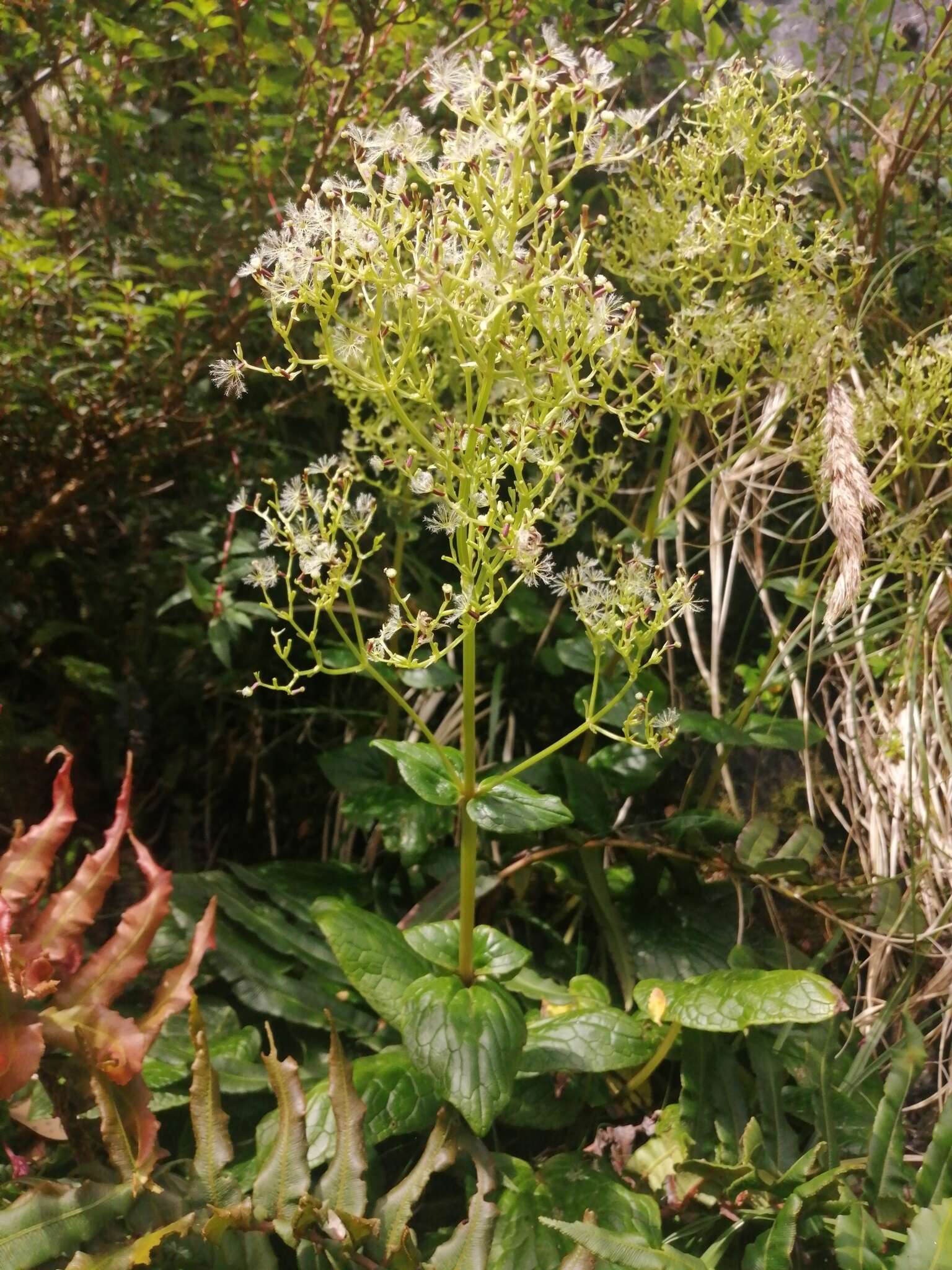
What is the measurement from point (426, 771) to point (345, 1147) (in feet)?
1.24

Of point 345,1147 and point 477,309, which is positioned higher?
point 477,309

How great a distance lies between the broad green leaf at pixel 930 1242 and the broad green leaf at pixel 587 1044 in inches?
11.9

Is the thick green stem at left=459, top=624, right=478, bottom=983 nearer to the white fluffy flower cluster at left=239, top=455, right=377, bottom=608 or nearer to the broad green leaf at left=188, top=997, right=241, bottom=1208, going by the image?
the white fluffy flower cluster at left=239, top=455, right=377, bottom=608

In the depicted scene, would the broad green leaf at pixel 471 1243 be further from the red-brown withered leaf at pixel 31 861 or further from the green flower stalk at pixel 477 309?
the red-brown withered leaf at pixel 31 861

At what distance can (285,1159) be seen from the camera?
3.16 feet

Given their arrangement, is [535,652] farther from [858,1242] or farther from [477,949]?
[858,1242]

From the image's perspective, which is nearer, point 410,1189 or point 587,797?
point 410,1189

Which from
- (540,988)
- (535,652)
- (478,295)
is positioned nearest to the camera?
(478,295)

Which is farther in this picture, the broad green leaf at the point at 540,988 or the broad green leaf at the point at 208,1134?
the broad green leaf at the point at 540,988

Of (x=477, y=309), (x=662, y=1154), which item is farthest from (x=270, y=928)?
(x=477, y=309)

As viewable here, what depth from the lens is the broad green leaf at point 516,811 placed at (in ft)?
3.26

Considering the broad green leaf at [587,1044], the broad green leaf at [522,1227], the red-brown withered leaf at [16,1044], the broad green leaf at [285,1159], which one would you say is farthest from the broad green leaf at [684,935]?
the red-brown withered leaf at [16,1044]

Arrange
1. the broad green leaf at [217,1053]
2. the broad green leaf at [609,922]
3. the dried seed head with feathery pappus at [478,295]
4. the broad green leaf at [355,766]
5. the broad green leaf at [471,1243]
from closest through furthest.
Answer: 1. the dried seed head with feathery pappus at [478,295]
2. the broad green leaf at [471,1243]
3. the broad green leaf at [217,1053]
4. the broad green leaf at [609,922]
5. the broad green leaf at [355,766]

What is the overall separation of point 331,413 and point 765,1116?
4.80ft
